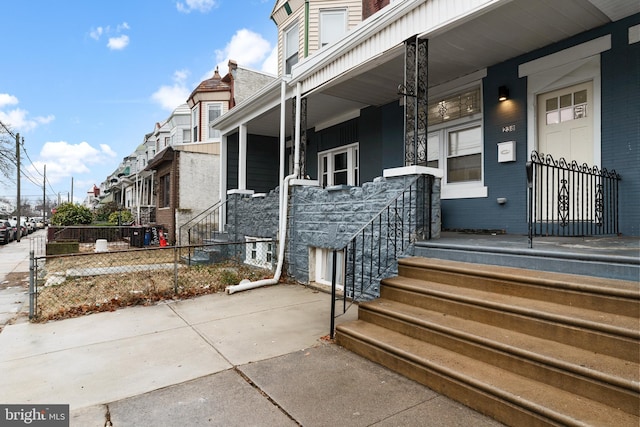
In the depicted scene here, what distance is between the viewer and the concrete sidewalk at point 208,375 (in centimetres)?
250

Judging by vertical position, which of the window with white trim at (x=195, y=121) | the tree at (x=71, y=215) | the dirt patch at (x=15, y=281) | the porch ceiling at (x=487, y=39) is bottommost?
the dirt patch at (x=15, y=281)

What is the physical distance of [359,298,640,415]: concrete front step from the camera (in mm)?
2095

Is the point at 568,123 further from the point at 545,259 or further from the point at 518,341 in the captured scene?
the point at 518,341

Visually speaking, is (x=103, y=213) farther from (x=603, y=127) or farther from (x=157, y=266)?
(x=603, y=127)

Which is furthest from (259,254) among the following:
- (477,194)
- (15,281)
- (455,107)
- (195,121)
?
(195,121)

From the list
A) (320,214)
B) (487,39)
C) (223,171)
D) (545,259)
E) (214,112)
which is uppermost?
(214,112)

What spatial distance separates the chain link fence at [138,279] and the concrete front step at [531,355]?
4111 mm

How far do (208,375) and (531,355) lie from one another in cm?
257

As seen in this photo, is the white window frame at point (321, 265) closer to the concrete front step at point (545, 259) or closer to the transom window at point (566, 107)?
the concrete front step at point (545, 259)

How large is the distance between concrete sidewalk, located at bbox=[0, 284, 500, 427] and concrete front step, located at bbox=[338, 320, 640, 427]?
10 centimetres

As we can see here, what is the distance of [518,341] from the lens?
2674 millimetres

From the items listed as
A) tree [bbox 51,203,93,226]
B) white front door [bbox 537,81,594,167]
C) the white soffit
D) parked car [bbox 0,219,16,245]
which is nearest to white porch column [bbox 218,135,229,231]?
white front door [bbox 537,81,594,167]

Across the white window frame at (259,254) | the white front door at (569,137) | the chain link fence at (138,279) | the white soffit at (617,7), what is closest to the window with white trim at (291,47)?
the white window frame at (259,254)

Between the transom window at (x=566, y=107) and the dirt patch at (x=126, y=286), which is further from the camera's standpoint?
the dirt patch at (x=126, y=286)
